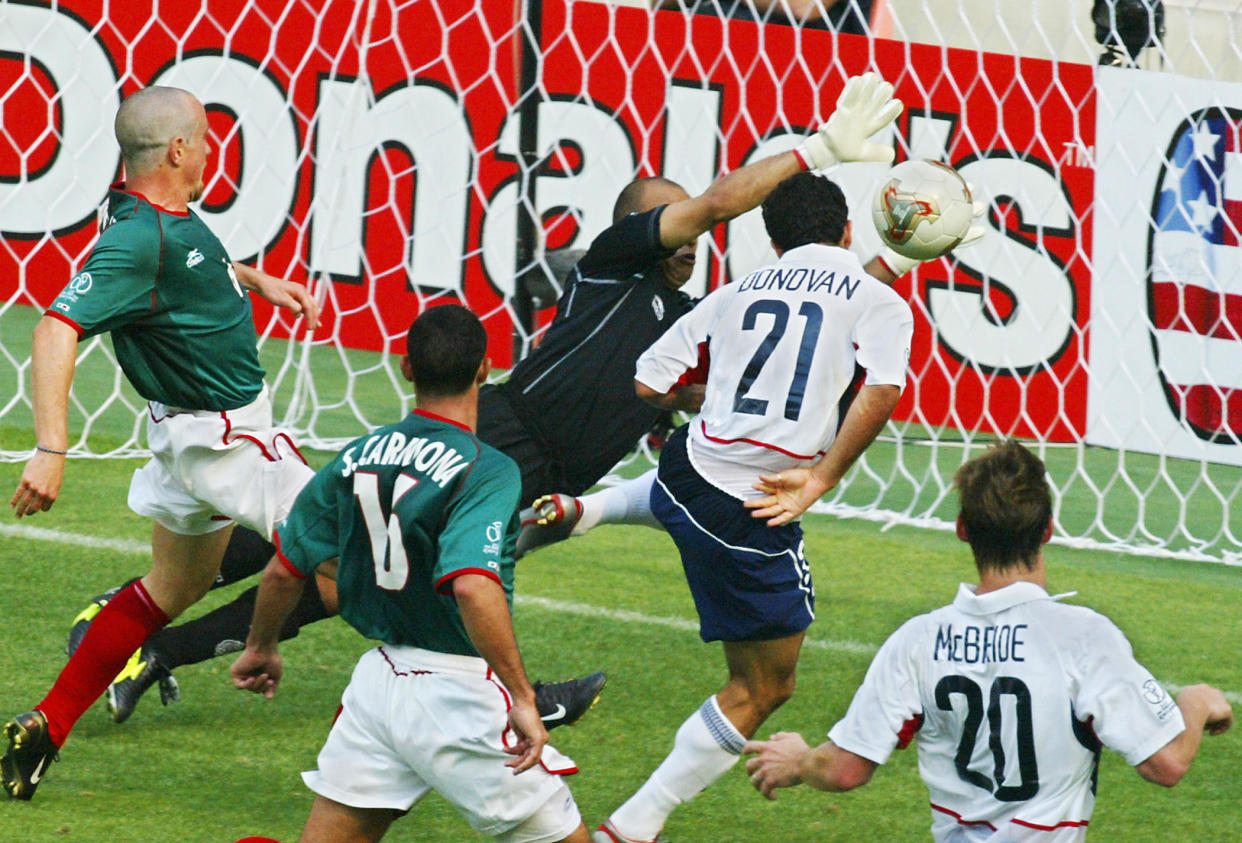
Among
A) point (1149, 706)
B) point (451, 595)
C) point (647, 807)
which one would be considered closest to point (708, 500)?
point (647, 807)

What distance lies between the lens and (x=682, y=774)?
12.5 feet

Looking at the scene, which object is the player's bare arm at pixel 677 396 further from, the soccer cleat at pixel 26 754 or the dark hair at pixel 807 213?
the soccer cleat at pixel 26 754

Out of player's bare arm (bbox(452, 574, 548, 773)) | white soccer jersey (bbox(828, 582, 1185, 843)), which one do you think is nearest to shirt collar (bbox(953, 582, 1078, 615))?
white soccer jersey (bbox(828, 582, 1185, 843))

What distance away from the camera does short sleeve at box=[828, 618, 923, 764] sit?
268 cm

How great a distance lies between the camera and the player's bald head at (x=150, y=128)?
13.2ft

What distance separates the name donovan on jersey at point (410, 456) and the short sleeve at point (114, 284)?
992 mm

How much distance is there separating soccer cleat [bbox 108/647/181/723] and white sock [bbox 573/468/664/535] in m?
1.19

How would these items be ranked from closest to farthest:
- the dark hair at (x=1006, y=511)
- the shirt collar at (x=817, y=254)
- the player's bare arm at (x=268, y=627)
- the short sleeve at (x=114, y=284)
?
the dark hair at (x=1006, y=511) → the player's bare arm at (x=268, y=627) → the short sleeve at (x=114, y=284) → the shirt collar at (x=817, y=254)

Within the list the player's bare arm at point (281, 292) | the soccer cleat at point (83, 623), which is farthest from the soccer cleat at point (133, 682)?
the player's bare arm at point (281, 292)

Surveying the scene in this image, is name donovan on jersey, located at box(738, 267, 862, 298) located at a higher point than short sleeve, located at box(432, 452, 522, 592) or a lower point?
higher

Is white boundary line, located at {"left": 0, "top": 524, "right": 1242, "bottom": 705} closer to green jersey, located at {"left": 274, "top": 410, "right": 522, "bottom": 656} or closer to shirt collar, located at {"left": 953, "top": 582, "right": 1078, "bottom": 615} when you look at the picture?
green jersey, located at {"left": 274, "top": 410, "right": 522, "bottom": 656}

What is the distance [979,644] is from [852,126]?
1.90 metres

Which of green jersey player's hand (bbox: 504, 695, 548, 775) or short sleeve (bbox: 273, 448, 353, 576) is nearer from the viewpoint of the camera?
green jersey player's hand (bbox: 504, 695, 548, 775)

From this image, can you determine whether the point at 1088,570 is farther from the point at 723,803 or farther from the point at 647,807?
the point at 647,807
